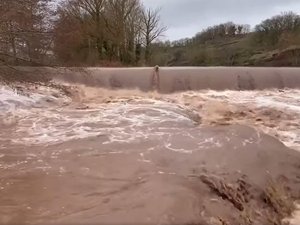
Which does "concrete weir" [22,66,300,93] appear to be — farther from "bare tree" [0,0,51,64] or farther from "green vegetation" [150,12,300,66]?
"green vegetation" [150,12,300,66]

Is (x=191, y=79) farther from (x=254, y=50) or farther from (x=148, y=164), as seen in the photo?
(x=254, y=50)

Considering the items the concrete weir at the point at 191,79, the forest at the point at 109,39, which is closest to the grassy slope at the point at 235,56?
the forest at the point at 109,39

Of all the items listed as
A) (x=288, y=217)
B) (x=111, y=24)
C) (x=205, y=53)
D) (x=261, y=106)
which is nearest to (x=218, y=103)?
(x=261, y=106)

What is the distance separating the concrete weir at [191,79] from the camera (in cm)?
1535

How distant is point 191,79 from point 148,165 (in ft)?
30.2

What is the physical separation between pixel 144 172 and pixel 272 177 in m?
1.85

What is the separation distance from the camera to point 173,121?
10141 mm

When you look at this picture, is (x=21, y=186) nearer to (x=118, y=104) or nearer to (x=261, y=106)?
(x=118, y=104)

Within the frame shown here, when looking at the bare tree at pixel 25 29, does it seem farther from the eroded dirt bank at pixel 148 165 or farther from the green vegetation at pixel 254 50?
the green vegetation at pixel 254 50

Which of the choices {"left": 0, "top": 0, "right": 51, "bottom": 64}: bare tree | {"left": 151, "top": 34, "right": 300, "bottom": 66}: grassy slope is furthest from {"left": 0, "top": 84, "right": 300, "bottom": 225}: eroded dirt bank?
{"left": 151, "top": 34, "right": 300, "bottom": 66}: grassy slope

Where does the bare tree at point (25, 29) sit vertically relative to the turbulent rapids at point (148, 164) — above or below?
above

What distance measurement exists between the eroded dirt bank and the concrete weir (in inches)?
120

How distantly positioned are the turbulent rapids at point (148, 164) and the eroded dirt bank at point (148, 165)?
0.05ft

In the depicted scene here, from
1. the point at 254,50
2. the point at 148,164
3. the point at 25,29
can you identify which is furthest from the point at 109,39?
the point at 148,164
